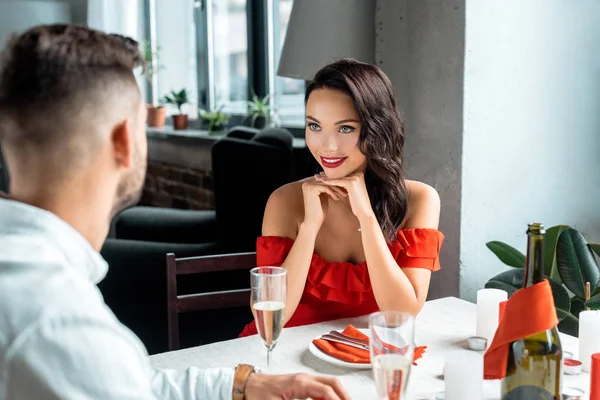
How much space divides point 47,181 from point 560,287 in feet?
5.18

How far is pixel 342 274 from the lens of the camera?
1696mm

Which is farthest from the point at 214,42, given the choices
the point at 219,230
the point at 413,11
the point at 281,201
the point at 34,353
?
the point at 34,353

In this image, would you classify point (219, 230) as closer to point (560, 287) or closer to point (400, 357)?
point (560, 287)

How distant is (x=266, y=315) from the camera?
1.12m

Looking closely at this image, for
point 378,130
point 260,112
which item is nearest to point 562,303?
point 378,130

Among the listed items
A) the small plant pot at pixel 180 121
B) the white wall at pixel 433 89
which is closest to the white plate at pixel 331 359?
the white wall at pixel 433 89

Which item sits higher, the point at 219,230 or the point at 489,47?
the point at 489,47

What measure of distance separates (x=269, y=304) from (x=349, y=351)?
0.21 metres

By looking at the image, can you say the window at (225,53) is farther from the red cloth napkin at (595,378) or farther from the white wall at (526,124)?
the red cloth napkin at (595,378)

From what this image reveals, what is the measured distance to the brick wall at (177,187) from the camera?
4483 millimetres

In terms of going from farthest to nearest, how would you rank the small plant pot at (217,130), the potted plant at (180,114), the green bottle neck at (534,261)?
the potted plant at (180,114), the small plant pot at (217,130), the green bottle neck at (534,261)

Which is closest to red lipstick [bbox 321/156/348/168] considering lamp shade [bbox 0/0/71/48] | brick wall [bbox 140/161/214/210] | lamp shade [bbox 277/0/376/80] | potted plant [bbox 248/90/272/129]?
lamp shade [bbox 277/0/376/80]

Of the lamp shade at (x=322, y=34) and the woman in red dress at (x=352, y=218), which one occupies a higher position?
the lamp shade at (x=322, y=34)

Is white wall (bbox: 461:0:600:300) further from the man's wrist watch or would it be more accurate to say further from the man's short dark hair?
the man's short dark hair
